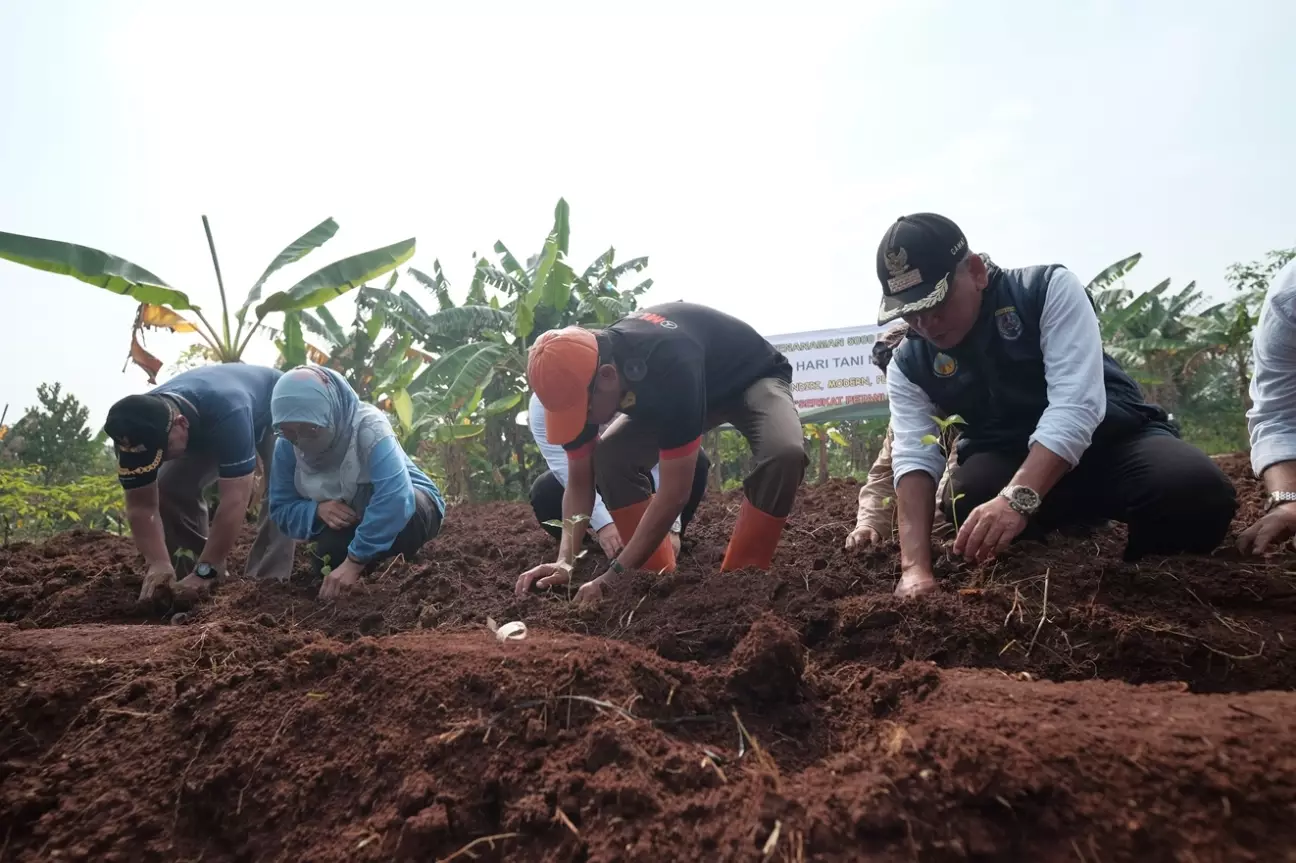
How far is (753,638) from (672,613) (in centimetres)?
69

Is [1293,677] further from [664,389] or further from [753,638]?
[664,389]

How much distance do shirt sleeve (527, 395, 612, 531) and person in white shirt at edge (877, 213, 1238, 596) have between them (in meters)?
1.61

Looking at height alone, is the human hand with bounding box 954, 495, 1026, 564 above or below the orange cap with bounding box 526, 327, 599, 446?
below

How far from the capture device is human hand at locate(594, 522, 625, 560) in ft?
11.7

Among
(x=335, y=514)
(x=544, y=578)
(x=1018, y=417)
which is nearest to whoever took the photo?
(x=1018, y=417)

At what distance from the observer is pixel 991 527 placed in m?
2.05

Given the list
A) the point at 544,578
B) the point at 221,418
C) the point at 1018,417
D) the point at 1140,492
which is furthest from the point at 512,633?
the point at 221,418

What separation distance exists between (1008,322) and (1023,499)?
0.68 m

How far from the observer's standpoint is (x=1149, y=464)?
7.80 feet

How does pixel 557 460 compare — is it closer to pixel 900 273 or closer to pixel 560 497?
pixel 560 497

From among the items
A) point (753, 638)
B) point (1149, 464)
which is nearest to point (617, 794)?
point (753, 638)

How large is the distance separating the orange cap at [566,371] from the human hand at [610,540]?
2.94ft

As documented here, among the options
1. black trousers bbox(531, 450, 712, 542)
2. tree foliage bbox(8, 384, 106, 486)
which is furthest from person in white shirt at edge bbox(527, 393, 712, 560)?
tree foliage bbox(8, 384, 106, 486)

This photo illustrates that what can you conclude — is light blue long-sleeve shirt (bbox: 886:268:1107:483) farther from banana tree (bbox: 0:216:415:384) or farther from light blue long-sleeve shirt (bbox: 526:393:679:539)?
banana tree (bbox: 0:216:415:384)
